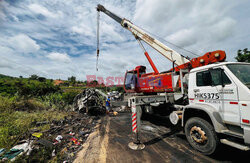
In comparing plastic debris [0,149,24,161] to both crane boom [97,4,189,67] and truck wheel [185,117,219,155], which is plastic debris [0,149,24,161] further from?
crane boom [97,4,189,67]

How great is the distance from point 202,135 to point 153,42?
5.69 meters

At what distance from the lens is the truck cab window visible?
2.91m

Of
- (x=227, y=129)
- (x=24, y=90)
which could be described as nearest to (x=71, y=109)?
(x=24, y=90)

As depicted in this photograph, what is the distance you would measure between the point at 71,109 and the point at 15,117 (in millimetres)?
4410

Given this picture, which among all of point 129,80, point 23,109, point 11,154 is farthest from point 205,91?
point 23,109

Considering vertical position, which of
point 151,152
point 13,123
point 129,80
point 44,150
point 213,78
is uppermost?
point 129,80

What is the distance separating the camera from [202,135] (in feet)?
10.3

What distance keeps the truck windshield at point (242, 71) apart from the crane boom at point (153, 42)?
7.10ft

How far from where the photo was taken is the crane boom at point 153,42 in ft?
18.9

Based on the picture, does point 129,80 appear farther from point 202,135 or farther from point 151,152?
point 202,135

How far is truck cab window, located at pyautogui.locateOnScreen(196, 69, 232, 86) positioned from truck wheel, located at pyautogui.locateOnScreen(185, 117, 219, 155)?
3.82 feet

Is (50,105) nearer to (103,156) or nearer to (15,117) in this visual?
(15,117)

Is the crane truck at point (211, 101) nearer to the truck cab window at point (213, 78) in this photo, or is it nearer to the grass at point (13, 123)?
the truck cab window at point (213, 78)

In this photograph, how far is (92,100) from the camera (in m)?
9.21
